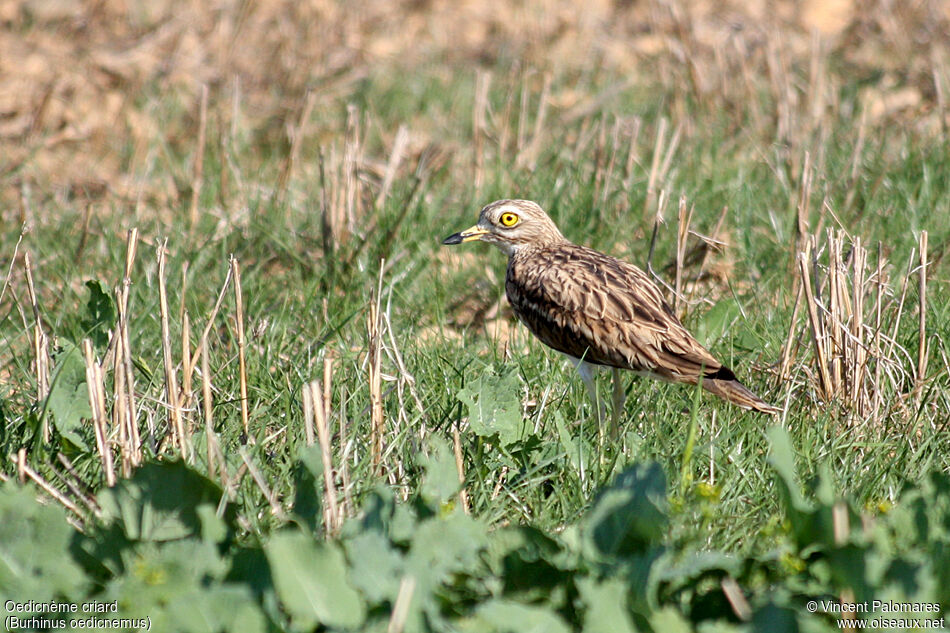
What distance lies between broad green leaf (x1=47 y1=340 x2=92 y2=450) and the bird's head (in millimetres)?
1968

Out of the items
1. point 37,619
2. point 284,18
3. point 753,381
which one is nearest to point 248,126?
point 284,18

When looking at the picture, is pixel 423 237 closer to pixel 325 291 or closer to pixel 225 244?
pixel 325 291

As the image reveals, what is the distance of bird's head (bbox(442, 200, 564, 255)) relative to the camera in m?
5.04

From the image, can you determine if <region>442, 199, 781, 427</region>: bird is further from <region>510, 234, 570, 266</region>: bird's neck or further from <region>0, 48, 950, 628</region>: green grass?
<region>0, 48, 950, 628</region>: green grass

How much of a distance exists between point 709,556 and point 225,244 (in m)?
3.36

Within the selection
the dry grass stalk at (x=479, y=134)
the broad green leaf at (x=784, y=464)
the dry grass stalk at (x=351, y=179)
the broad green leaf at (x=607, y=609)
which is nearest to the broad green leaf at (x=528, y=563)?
the broad green leaf at (x=607, y=609)

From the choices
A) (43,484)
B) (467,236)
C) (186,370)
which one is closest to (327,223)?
(467,236)

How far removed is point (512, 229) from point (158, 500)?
2466 mm

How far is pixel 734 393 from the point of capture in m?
3.93

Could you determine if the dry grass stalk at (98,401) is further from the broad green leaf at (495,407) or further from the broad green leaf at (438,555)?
the broad green leaf at (495,407)

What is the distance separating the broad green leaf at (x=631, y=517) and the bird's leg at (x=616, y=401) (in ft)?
3.46

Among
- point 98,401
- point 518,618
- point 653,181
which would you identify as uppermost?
point 98,401

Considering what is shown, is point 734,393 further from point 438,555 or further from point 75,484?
point 75,484

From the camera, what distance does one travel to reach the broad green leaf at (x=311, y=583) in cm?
260
